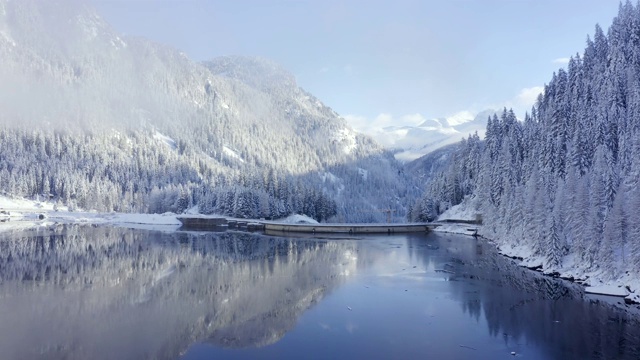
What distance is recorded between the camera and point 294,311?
46500 millimetres

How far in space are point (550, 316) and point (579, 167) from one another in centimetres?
5042

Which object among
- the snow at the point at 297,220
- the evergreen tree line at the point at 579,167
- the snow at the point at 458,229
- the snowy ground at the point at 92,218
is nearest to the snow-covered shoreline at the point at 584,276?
the evergreen tree line at the point at 579,167

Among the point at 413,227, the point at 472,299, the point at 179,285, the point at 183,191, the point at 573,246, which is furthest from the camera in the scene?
the point at 183,191

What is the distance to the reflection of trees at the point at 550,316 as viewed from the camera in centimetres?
3562

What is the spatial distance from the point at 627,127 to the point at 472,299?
52908 mm

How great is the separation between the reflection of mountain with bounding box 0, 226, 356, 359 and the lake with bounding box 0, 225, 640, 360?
0.65ft

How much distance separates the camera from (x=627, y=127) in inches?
3172

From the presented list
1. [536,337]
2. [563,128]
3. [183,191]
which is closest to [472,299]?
[536,337]

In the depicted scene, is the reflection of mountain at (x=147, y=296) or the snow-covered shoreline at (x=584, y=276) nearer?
the reflection of mountain at (x=147, y=296)

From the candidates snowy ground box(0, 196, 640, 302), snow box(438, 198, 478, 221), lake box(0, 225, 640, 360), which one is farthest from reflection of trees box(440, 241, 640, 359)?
snow box(438, 198, 478, 221)

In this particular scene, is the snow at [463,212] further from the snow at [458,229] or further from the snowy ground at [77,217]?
the snowy ground at [77,217]

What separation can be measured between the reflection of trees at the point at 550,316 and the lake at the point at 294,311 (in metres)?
0.15

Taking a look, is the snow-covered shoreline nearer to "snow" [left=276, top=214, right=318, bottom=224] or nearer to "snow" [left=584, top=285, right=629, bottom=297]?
"snow" [left=584, top=285, right=629, bottom=297]

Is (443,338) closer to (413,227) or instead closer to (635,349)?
(635,349)
